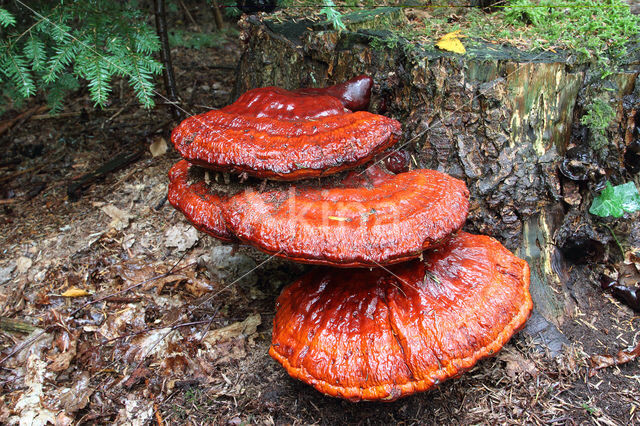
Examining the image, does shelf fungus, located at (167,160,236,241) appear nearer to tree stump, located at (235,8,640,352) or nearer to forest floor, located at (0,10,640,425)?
forest floor, located at (0,10,640,425)

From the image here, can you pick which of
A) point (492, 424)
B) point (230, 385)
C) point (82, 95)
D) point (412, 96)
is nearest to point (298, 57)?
point (412, 96)

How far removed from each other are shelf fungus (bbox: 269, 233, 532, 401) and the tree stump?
79 cm

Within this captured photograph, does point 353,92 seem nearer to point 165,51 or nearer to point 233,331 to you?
point 233,331

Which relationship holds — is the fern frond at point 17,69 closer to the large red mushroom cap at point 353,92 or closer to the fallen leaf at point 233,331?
the large red mushroom cap at point 353,92

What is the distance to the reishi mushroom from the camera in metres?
2.52

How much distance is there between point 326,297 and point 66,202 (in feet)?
13.6

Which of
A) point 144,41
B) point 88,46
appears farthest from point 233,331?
point 144,41

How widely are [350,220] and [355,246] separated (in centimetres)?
17

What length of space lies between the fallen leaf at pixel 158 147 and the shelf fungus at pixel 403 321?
148 inches

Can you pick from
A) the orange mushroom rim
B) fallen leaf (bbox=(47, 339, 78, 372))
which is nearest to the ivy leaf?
the orange mushroom rim

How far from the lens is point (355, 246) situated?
2432mm

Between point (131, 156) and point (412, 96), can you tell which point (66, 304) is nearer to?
point (131, 156)

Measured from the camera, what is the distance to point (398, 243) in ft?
8.06

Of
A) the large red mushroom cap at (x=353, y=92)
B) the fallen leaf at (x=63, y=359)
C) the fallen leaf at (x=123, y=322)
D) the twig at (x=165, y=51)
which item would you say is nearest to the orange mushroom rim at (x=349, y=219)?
the large red mushroom cap at (x=353, y=92)
